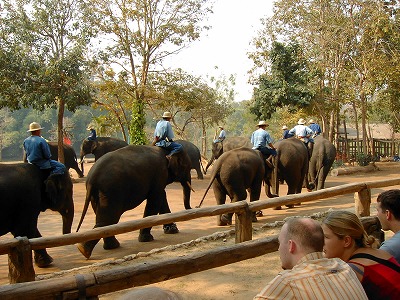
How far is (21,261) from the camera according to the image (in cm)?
461

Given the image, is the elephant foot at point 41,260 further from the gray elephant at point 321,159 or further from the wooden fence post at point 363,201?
the gray elephant at point 321,159

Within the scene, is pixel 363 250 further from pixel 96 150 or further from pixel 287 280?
pixel 96 150

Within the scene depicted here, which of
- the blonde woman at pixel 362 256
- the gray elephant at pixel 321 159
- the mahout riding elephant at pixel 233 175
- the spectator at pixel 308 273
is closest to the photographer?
the spectator at pixel 308 273

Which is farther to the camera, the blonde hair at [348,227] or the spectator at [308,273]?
the blonde hair at [348,227]

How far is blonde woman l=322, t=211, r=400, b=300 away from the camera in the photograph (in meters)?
2.58

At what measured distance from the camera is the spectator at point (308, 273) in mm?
2119

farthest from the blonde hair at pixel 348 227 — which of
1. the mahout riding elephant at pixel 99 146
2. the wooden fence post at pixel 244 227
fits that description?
the mahout riding elephant at pixel 99 146

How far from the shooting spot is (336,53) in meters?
21.1

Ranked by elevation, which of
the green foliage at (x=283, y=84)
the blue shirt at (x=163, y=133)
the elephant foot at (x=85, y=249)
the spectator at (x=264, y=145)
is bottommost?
the elephant foot at (x=85, y=249)

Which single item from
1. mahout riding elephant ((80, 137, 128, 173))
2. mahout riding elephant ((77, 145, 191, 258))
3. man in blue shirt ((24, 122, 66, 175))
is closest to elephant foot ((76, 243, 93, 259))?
mahout riding elephant ((77, 145, 191, 258))

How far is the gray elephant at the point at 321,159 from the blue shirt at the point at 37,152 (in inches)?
356

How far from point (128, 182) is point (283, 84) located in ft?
46.6

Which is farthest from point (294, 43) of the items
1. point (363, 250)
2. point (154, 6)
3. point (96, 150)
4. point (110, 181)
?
point (363, 250)

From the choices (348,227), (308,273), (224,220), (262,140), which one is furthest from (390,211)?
(262,140)
